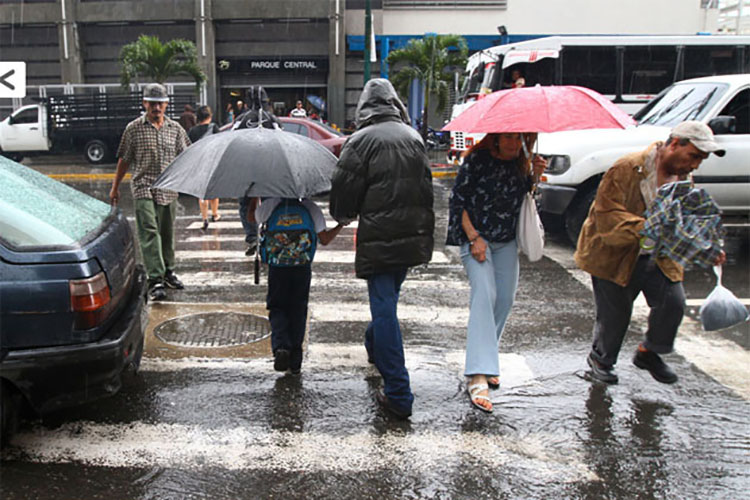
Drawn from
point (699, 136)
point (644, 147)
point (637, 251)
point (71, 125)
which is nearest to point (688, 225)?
point (637, 251)

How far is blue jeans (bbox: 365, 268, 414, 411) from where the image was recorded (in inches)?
156

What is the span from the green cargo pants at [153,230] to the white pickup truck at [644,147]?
14.6 ft

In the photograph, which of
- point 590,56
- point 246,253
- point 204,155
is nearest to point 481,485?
point 204,155

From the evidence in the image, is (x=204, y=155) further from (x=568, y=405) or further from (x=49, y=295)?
(x=568, y=405)

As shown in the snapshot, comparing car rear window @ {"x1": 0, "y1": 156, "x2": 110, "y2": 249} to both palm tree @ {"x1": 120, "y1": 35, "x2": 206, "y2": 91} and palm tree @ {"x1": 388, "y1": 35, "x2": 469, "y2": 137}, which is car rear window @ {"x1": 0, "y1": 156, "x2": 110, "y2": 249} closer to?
palm tree @ {"x1": 388, "y1": 35, "x2": 469, "y2": 137}

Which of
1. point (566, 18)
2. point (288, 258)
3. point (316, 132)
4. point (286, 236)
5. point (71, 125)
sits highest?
point (566, 18)

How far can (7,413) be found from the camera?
3.42 meters

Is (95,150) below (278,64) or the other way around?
below

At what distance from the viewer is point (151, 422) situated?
3.94 m

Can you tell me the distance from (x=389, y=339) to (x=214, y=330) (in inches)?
81.9

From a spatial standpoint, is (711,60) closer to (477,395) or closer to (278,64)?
(477,395)

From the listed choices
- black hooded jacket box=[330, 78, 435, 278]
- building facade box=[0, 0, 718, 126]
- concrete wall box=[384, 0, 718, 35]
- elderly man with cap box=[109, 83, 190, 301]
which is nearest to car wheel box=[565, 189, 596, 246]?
elderly man with cap box=[109, 83, 190, 301]

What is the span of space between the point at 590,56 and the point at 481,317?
13886 mm

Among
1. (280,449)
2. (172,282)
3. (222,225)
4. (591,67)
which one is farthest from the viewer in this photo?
(591,67)
